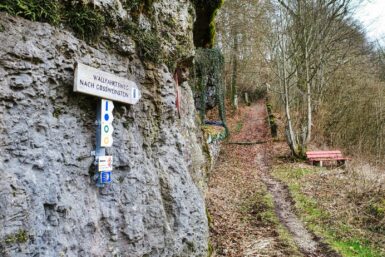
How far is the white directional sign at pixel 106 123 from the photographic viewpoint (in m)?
2.90

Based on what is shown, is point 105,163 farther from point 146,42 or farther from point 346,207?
point 346,207

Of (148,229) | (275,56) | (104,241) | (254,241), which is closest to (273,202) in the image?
(254,241)

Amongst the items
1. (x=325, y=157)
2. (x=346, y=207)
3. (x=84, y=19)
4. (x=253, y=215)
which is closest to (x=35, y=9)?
(x=84, y=19)

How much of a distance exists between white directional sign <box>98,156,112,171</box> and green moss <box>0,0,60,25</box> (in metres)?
1.23

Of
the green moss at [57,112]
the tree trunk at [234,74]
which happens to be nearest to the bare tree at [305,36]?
the tree trunk at [234,74]

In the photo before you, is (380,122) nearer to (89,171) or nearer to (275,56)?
(275,56)

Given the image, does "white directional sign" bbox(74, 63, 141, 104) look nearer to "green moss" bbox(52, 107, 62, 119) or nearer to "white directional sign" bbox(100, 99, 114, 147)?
"white directional sign" bbox(100, 99, 114, 147)

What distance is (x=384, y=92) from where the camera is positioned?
581 inches

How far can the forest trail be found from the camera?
18.1 ft

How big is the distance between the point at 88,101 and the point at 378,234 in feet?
19.5

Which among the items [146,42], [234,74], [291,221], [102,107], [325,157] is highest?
[234,74]

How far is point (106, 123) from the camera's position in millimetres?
2941

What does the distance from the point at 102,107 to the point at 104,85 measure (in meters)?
0.21

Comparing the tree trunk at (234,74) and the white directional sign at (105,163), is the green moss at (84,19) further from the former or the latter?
the tree trunk at (234,74)
